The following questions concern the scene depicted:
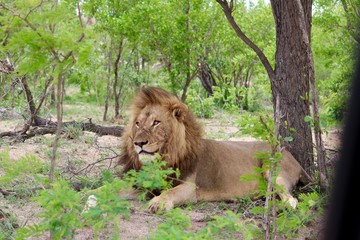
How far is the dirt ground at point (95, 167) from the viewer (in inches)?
174

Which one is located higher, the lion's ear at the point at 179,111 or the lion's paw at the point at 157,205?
the lion's ear at the point at 179,111

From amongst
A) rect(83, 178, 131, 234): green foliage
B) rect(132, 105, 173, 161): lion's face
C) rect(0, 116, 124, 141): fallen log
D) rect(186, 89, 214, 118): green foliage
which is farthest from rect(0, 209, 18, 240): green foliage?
rect(186, 89, 214, 118): green foliage

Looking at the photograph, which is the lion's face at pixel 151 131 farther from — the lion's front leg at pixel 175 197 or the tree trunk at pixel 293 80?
the tree trunk at pixel 293 80

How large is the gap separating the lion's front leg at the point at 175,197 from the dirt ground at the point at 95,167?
0.09 meters

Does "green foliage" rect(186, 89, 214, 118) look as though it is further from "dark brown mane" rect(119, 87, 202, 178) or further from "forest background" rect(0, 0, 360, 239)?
"dark brown mane" rect(119, 87, 202, 178)

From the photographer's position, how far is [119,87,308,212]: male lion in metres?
5.22

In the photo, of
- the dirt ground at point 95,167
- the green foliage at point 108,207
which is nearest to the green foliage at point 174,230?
the green foliage at point 108,207

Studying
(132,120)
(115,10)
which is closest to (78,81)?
(115,10)

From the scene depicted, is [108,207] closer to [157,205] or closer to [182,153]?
[157,205]

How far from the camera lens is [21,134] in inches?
298

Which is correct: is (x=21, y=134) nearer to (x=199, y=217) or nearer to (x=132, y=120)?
(x=132, y=120)

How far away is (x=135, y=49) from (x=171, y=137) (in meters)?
8.95

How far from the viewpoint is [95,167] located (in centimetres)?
693

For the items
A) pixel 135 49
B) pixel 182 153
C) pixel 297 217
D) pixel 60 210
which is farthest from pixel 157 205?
pixel 135 49
